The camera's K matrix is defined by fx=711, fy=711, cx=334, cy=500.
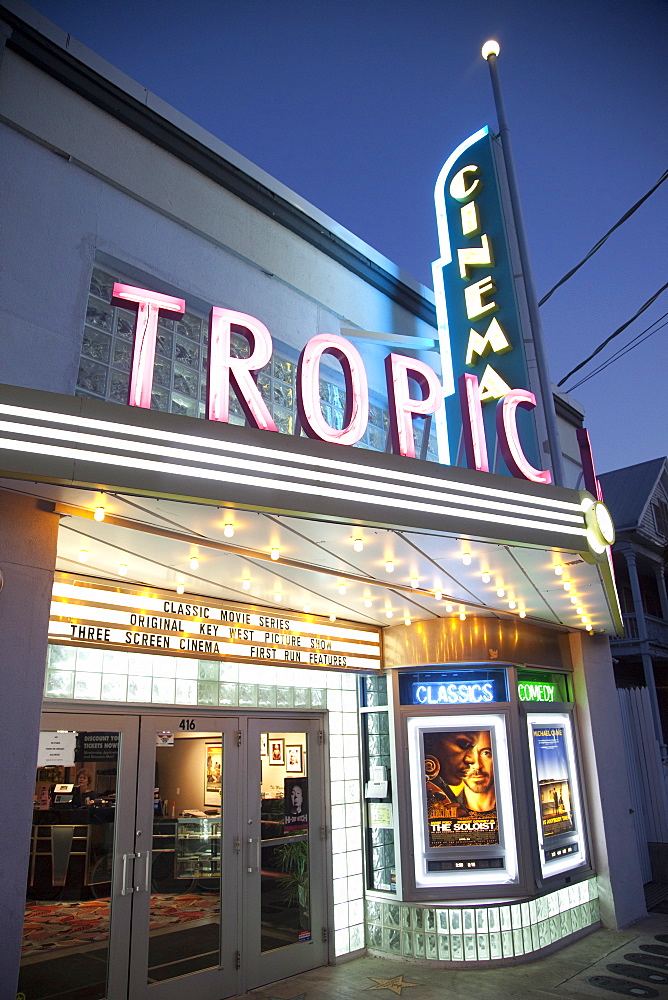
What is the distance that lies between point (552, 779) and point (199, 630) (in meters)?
5.22

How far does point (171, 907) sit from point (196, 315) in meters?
6.05

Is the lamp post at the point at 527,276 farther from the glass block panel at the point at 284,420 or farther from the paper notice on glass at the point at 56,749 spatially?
the paper notice on glass at the point at 56,749

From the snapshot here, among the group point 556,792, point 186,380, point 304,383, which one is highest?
point 186,380

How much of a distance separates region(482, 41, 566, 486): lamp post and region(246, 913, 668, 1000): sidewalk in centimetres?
518

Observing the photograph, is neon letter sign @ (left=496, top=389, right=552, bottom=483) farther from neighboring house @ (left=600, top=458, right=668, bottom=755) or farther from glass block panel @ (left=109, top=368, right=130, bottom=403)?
neighboring house @ (left=600, top=458, right=668, bottom=755)

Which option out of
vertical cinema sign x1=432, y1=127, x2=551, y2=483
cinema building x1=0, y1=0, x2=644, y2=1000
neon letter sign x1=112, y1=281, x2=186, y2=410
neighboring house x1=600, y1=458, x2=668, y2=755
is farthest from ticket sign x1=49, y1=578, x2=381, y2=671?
neighboring house x1=600, y1=458, x2=668, y2=755

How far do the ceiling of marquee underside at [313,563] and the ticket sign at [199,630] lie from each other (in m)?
0.16

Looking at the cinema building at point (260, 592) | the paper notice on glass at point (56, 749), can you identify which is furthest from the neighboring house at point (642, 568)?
the paper notice on glass at point (56, 749)

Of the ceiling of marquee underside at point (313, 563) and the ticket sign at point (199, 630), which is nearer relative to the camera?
the ceiling of marquee underside at point (313, 563)

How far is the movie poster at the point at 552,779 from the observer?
9016 mm

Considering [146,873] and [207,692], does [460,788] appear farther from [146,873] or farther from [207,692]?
[146,873]

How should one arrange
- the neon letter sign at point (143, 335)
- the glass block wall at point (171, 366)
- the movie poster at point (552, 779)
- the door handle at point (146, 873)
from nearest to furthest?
1. the neon letter sign at point (143, 335)
2. the door handle at point (146, 873)
3. the glass block wall at point (171, 366)
4. the movie poster at point (552, 779)

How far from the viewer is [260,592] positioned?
7289 mm

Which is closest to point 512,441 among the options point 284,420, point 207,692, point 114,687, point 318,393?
point 318,393
